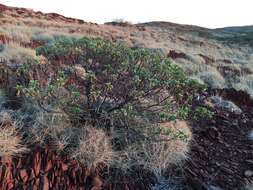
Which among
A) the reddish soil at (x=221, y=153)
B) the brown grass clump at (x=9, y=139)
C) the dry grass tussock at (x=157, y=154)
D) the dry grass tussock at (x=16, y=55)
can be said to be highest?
the dry grass tussock at (x=16, y=55)

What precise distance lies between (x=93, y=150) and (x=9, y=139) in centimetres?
91

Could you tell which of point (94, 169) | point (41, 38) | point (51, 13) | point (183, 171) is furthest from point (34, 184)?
point (51, 13)

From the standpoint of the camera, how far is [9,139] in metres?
3.80

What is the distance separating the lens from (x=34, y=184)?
3.54m

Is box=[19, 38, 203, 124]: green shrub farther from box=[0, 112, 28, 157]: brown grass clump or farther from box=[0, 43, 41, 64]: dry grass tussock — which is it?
box=[0, 43, 41, 64]: dry grass tussock

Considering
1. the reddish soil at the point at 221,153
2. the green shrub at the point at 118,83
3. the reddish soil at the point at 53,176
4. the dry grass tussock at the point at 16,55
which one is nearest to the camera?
the reddish soil at the point at 53,176

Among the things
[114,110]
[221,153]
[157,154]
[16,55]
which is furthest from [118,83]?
[16,55]

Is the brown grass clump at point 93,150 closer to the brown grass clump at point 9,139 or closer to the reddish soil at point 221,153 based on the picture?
the brown grass clump at point 9,139

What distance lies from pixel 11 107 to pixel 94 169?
140 centimetres

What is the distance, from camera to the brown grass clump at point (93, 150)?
13.4ft

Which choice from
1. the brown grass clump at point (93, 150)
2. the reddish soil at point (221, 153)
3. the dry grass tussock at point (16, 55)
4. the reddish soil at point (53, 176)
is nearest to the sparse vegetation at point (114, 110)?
→ the brown grass clump at point (93, 150)

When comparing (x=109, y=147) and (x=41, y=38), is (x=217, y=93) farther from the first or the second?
(x=41, y=38)

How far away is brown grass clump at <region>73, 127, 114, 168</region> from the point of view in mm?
4090

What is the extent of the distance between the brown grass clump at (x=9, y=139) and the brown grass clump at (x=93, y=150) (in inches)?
23.3
